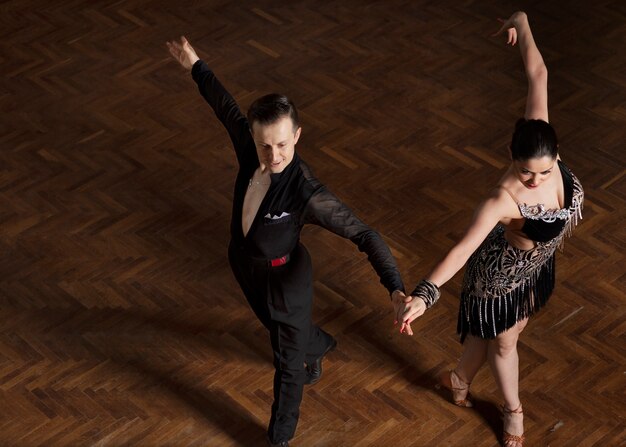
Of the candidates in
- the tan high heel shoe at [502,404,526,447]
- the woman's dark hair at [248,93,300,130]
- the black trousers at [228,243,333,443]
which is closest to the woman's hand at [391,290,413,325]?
the black trousers at [228,243,333,443]

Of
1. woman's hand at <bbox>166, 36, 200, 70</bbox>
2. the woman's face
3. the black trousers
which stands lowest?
the black trousers

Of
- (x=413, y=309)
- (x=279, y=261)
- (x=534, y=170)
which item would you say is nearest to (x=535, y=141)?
(x=534, y=170)

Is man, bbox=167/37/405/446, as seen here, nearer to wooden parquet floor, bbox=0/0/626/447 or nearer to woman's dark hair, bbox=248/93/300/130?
woman's dark hair, bbox=248/93/300/130

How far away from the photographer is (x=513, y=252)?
3.89 m

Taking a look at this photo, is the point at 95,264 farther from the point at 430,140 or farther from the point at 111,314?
the point at 430,140

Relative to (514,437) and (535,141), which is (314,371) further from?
(535,141)

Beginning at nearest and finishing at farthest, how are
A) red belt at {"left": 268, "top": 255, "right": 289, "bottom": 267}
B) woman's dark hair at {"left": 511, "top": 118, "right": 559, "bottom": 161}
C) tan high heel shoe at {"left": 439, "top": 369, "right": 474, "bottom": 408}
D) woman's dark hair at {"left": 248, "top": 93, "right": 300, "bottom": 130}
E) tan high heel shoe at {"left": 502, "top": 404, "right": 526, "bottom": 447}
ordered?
woman's dark hair at {"left": 511, "top": 118, "right": 559, "bottom": 161} → woman's dark hair at {"left": 248, "top": 93, "right": 300, "bottom": 130} → red belt at {"left": 268, "top": 255, "right": 289, "bottom": 267} → tan high heel shoe at {"left": 502, "top": 404, "right": 526, "bottom": 447} → tan high heel shoe at {"left": 439, "top": 369, "right": 474, "bottom": 408}

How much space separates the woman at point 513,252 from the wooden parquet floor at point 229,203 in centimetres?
32

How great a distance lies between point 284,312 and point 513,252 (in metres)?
0.87

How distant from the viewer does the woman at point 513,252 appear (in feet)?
11.8

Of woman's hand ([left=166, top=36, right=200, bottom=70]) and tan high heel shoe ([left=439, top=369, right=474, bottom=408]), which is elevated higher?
woman's hand ([left=166, top=36, right=200, bottom=70])

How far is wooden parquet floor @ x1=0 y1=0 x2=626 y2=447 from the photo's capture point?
179 inches

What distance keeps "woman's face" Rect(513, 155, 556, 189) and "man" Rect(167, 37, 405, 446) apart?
52 cm

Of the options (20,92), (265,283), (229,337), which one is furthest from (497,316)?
(20,92)
